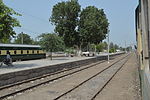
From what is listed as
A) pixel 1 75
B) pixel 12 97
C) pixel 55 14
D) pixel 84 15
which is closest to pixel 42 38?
pixel 55 14

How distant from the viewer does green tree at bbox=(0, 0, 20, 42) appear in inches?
828

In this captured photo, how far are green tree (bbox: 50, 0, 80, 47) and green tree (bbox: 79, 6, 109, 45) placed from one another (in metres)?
1.74

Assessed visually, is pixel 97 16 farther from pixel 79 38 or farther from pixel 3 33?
pixel 3 33

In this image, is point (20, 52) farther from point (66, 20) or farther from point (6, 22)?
point (6, 22)

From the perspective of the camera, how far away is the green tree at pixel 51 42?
1575 inches

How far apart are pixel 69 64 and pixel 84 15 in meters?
28.7

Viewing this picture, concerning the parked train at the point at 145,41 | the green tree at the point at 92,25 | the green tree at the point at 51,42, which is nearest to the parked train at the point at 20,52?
the green tree at the point at 51,42

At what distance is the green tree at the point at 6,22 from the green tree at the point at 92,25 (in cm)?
3055

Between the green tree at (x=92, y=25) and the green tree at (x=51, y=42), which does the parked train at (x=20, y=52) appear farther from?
the green tree at (x=92, y=25)

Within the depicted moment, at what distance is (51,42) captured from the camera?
4000 cm

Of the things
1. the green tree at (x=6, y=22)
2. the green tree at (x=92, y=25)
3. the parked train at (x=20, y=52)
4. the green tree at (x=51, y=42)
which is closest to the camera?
the green tree at (x=6, y=22)

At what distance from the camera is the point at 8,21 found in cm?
2131

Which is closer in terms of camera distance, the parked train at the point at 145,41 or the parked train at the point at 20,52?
the parked train at the point at 145,41

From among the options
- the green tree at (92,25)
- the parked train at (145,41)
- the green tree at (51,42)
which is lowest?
the parked train at (145,41)
